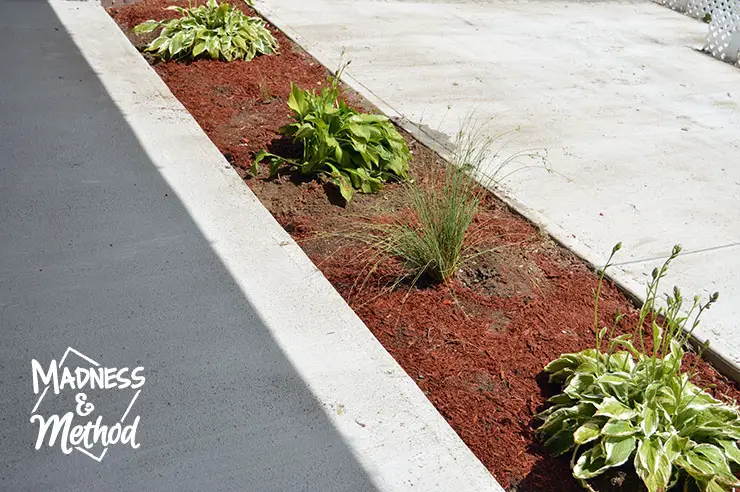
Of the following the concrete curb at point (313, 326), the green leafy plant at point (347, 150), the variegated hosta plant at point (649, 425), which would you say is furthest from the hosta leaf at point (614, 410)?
the green leafy plant at point (347, 150)

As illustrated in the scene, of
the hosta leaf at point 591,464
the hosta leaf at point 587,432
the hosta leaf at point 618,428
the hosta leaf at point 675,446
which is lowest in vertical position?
the hosta leaf at point 591,464

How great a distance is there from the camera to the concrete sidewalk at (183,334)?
2.53m

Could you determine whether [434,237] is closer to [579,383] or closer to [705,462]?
[579,383]

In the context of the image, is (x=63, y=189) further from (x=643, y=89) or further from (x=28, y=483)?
(x=643, y=89)

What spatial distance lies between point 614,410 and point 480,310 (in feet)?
3.27

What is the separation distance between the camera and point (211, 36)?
6.35 metres

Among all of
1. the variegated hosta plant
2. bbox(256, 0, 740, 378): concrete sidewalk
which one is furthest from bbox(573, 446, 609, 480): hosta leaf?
bbox(256, 0, 740, 378): concrete sidewalk

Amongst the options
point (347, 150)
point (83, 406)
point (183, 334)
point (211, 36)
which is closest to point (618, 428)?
point (183, 334)

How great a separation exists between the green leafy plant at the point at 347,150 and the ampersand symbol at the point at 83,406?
1942mm

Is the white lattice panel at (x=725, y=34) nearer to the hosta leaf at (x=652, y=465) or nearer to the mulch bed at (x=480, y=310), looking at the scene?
the mulch bed at (x=480, y=310)

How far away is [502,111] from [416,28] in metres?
2.40

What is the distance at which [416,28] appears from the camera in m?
7.92

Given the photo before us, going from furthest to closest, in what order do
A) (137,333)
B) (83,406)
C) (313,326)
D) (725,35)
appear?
1. (725,35)
2. (313,326)
3. (137,333)
4. (83,406)

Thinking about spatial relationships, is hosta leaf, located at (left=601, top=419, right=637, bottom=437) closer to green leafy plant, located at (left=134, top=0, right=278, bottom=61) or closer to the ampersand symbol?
the ampersand symbol
